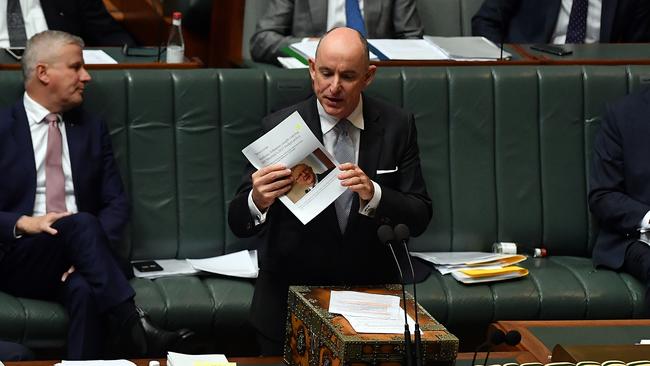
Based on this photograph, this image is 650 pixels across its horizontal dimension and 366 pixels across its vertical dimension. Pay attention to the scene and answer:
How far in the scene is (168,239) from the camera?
4617mm

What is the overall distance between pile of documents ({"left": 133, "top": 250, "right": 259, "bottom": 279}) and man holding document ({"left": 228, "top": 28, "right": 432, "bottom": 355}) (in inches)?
19.6

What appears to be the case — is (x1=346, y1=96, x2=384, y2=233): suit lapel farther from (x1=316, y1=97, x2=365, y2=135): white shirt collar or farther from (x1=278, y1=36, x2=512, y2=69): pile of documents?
(x1=278, y1=36, x2=512, y2=69): pile of documents

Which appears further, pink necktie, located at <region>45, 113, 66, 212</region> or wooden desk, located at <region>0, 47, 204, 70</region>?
wooden desk, located at <region>0, 47, 204, 70</region>

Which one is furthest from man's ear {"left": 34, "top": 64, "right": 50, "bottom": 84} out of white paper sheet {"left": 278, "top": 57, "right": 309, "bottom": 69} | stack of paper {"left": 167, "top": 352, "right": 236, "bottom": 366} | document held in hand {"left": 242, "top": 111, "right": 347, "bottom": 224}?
stack of paper {"left": 167, "top": 352, "right": 236, "bottom": 366}

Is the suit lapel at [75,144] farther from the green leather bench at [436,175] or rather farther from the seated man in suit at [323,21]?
the seated man in suit at [323,21]

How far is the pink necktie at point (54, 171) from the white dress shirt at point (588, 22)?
8.14 ft

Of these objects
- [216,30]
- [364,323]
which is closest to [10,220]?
[364,323]

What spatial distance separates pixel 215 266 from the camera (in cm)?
444

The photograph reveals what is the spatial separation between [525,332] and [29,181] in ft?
5.67

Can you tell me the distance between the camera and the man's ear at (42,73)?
169 inches

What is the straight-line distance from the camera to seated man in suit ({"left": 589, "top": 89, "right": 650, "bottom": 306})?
461 cm

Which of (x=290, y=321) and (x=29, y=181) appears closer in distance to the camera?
(x=290, y=321)

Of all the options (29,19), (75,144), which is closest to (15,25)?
(29,19)

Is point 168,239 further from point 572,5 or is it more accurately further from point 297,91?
point 572,5
